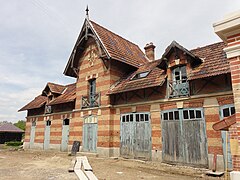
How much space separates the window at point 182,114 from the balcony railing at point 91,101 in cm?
481

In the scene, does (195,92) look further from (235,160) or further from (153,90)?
(235,160)

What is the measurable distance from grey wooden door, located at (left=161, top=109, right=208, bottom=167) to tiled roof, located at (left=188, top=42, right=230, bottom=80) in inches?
67.0

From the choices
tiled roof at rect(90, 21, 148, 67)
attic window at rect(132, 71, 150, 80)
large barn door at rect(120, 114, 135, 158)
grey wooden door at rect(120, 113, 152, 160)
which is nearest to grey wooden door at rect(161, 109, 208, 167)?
grey wooden door at rect(120, 113, 152, 160)

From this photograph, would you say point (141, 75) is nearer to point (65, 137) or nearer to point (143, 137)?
point (143, 137)

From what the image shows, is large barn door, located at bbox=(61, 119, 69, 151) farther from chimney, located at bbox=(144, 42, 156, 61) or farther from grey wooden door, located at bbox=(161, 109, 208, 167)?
chimney, located at bbox=(144, 42, 156, 61)

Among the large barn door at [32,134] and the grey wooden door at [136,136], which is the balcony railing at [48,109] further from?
the grey wooden door at [136,136]

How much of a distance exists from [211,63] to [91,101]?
26.4ft

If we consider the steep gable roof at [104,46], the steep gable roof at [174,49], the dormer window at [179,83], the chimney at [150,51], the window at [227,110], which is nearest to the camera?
the window at [227,110]

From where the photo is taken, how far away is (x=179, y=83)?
10023 mm

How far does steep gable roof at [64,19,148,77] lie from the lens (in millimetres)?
13320

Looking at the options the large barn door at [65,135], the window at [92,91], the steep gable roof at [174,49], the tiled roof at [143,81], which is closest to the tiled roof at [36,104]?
the large barn door at [65,135]

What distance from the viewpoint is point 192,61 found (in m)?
9.98

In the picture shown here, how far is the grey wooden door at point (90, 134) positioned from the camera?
1294cm

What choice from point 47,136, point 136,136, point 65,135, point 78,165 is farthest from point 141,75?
point 47,136
